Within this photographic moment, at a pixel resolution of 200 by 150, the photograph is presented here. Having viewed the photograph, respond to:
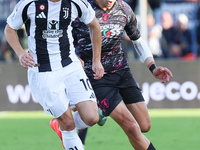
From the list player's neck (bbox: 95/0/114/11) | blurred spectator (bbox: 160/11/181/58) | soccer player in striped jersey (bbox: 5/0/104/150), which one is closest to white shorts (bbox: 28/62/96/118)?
soccer player in striped jersey (bbox: 5/0/104/150)

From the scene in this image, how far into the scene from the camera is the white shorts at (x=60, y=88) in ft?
17.5

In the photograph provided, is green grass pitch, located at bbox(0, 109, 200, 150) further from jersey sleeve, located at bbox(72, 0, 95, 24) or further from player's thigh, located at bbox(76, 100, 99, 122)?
jersey sleeve, located at bbox(72, 0, 95, 24)

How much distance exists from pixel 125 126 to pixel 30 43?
1.38 m

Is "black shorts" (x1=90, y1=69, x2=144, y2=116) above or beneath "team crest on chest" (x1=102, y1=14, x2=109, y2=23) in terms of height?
beneath

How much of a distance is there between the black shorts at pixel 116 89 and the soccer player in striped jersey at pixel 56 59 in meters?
0.56

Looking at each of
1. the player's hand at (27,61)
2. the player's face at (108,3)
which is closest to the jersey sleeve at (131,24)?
the player's face at (108,3)

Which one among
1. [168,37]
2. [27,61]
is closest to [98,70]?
[27,61]

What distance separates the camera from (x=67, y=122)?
5379mm

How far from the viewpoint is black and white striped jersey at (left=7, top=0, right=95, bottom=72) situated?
527 centimetres

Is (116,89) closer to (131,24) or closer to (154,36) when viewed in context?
(131,24)

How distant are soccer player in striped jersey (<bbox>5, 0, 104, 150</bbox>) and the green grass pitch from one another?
6.32 ft

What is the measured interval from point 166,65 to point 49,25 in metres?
6.64

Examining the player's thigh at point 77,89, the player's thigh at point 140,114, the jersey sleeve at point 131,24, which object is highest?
the jersey sleeve at point 131,24

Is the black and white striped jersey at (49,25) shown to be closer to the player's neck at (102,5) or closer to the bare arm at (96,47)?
the bare arm at (96,47)
